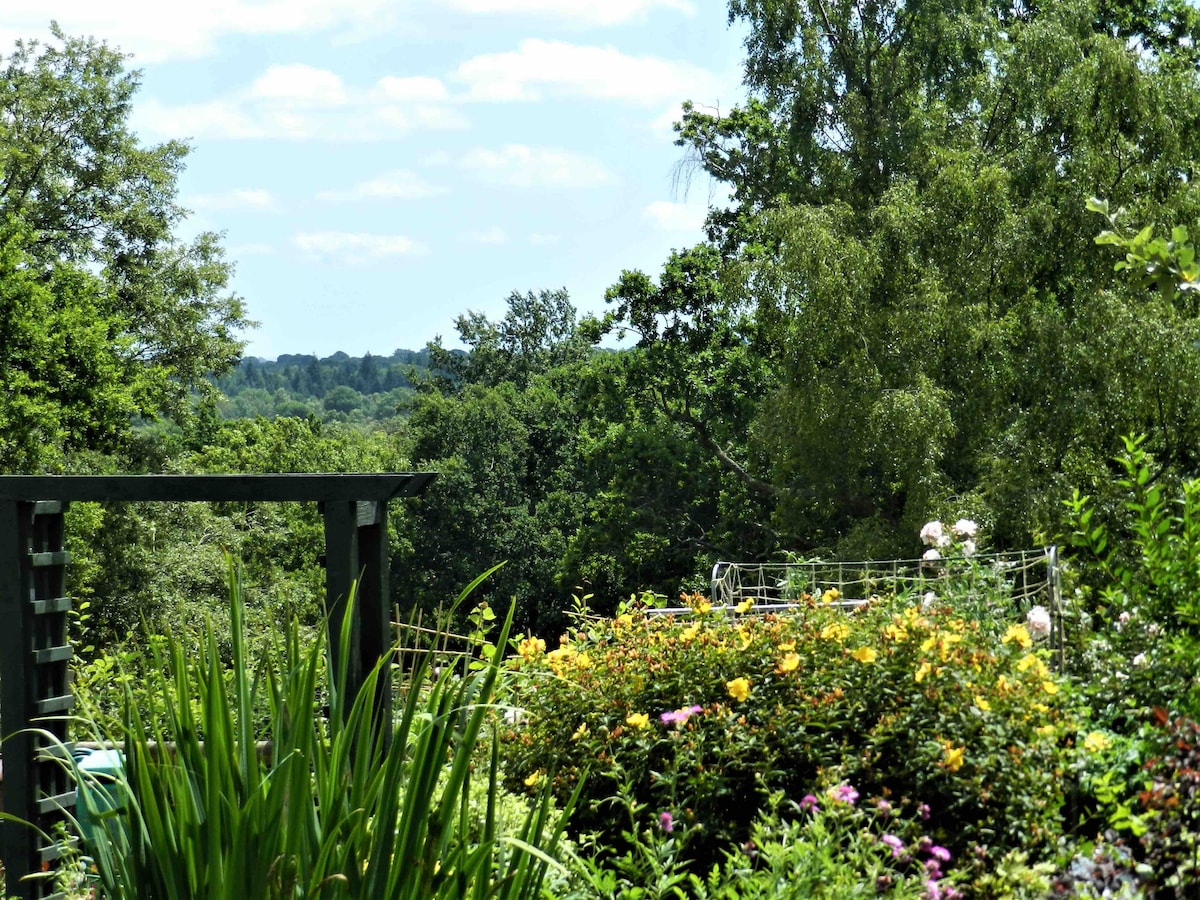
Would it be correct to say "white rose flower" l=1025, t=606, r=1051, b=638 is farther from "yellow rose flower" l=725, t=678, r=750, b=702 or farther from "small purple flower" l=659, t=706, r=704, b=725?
"small purple flower" l=659, t=706, r=704, b=725

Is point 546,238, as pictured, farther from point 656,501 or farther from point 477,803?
point 477,803

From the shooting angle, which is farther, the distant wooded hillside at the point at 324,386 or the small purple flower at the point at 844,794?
the distant wooded hillside at the point at 324,386

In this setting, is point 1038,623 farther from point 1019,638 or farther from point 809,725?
point 809,725

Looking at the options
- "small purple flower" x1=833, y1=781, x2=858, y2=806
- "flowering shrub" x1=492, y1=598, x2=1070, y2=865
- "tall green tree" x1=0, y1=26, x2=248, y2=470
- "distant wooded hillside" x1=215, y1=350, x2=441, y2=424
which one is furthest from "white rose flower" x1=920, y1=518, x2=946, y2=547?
"distant wooded hillside" x1=215, y1=350, x2=441, y2=424

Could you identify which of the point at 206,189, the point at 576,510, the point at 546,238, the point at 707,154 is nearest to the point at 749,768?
the point at 707,154

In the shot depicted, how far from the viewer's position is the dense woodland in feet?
39.1

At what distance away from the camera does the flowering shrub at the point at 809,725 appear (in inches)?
111

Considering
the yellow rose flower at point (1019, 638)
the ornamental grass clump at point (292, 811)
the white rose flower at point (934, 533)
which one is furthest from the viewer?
the white rose flower at point (934, 533)

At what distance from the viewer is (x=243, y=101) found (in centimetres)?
1562

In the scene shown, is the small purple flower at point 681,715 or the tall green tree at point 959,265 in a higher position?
the tall green tree at point 959,265

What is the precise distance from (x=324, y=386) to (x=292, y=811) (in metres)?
116

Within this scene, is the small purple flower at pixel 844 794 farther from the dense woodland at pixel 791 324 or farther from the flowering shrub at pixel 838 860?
the dense woodland at pixel 791 324

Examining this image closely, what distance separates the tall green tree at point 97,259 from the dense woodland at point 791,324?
0.06m

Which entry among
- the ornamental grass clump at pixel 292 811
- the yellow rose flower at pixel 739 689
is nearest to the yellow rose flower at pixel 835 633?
the yellow rose flower at pixel 739 689
